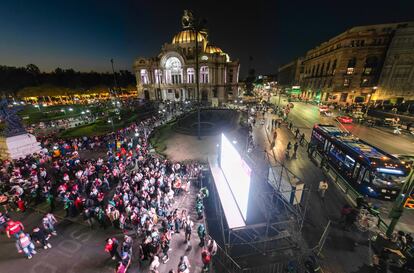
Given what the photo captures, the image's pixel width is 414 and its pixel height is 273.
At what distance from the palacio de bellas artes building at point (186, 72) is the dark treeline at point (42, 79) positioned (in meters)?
43.1

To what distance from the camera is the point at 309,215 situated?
32.3ft

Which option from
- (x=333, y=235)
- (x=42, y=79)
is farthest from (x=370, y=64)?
(x=42, y=79)

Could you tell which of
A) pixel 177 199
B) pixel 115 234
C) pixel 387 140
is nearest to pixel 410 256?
pixel 177 199

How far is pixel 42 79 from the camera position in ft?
283

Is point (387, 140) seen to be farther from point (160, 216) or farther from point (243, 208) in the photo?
point (160, 216)

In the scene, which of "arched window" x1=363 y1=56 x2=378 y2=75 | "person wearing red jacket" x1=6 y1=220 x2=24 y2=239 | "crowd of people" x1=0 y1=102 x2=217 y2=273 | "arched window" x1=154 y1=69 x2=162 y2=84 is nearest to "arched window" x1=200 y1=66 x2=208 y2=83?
"arched window" x1=154 y1=69 x2=162 y2=84

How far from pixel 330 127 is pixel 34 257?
22.6 m

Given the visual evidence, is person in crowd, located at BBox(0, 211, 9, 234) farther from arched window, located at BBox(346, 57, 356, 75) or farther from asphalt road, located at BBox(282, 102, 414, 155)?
arched window, located at BBox(346, 57, 356, 75)

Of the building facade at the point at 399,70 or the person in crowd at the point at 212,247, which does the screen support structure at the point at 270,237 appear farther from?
the building facade at the point at 399,70

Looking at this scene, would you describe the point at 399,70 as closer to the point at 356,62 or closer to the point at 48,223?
the point at 356,62

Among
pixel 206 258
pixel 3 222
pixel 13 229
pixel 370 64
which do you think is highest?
pixel 370 64

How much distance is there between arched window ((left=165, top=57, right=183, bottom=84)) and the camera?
2327 inches

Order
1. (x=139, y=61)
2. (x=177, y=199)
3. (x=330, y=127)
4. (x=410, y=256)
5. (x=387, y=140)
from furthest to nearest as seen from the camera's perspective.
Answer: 1. (x=139, y=61)
2. (x=387, y=140)
3. (x=330, y=127)
4. (x=177, y=199)
5. (x=410, y=256)

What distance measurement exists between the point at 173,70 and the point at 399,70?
6304 centimetres
